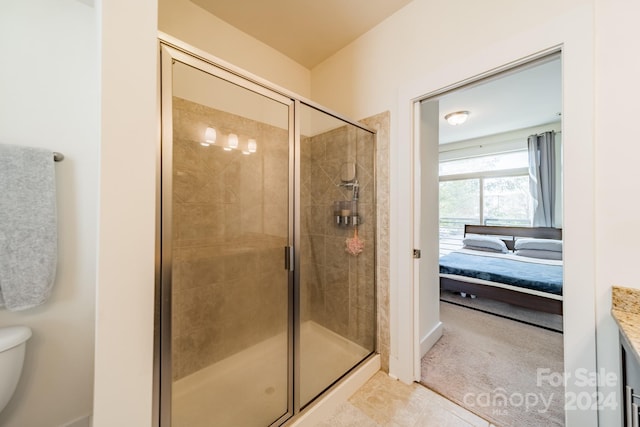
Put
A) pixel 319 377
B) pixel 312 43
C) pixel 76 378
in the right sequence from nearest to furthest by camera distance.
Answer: pixel 76 378 < pixel 319 377 < pixel 312 43

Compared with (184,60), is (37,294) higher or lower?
lower

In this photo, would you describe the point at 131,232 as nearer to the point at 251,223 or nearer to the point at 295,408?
the point at 251,223

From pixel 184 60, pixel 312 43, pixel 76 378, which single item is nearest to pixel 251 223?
pixel 184 60

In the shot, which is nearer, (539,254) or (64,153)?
(64,153)

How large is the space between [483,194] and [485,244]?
1106 mm

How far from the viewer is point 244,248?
1397 mm

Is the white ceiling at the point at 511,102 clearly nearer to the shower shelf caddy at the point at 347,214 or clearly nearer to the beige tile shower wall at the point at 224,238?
the shower shelf caddy at the point at 347,214

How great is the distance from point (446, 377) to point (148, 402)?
1.91 metres

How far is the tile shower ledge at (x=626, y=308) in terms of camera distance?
2.93ft

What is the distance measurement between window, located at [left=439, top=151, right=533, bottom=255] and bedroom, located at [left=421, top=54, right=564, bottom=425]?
15 mm

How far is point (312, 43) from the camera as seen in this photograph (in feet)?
6.82

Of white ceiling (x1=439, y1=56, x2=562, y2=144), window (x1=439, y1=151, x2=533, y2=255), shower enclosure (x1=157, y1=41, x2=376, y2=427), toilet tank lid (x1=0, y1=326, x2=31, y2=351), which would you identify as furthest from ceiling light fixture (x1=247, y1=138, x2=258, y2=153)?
window (x1=439, y1=151, x2=533, y2=255)

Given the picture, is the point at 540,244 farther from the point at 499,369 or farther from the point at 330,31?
the point at 330,31

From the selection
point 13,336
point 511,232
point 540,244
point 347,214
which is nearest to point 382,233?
point 347,214
